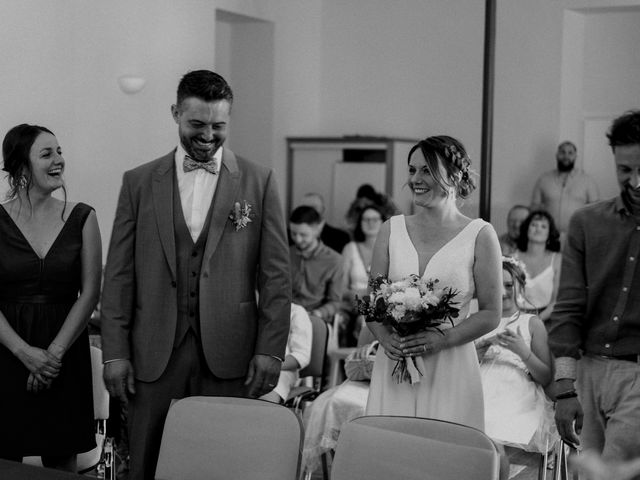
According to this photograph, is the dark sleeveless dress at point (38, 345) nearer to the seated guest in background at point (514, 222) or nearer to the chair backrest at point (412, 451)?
the chair backrest at point (412, 451)

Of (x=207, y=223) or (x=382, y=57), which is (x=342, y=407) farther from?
(x=382, y=57)

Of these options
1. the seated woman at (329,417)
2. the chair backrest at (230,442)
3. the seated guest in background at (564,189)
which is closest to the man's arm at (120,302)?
the chair backrest at (230,442)

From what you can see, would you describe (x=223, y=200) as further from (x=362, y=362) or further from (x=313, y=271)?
(x=313, y=271)

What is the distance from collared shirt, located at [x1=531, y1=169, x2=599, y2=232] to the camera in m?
10.4

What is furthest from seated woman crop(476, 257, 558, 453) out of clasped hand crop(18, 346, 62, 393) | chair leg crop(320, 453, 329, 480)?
clasped hand crop(18, 346, 62, 393)

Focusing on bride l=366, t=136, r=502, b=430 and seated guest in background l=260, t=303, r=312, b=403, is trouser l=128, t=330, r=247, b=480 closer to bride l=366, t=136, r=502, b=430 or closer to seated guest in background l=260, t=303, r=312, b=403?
bride l=366, t=136, r=502, b=430

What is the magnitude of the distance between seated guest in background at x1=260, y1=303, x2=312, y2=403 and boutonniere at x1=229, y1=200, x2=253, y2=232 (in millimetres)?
1871

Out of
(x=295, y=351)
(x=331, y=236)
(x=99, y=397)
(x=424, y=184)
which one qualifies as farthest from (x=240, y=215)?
(x=331, y=236)

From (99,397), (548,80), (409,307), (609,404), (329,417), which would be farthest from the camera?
(548,80)

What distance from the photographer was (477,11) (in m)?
11.2

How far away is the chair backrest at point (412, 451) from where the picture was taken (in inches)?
100

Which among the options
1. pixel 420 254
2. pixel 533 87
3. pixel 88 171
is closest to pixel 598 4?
pixel 533 87

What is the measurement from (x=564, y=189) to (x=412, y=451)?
8176mm

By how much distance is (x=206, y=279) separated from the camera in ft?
11.1
